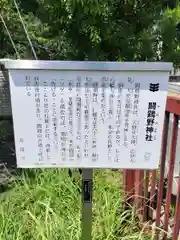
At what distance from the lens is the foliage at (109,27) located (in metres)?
2.83

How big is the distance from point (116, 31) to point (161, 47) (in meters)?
1.04

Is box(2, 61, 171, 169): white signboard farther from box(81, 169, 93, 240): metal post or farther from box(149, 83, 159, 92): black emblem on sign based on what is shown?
box(81, 169, 93, 240): metal post

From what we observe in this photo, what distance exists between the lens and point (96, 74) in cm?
164

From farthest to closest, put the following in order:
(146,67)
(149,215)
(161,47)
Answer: (161,47) → (149,215) → (146,67)

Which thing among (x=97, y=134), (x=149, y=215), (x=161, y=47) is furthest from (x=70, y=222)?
(x=161, y=47)

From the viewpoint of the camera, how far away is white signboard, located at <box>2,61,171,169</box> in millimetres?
1636

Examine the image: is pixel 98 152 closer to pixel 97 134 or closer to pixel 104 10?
pixel 97 134

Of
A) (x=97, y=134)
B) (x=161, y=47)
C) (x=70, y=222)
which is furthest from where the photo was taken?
(x=161, y=47)

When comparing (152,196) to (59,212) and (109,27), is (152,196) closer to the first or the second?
(59,212)

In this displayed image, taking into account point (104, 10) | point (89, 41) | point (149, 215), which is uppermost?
point (104, 10)

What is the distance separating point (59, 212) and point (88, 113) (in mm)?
998

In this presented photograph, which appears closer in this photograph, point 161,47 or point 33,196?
point 33,196

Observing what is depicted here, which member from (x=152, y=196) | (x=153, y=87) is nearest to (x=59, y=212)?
(x=152, y=196)

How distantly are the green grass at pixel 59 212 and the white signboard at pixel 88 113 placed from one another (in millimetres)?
637
